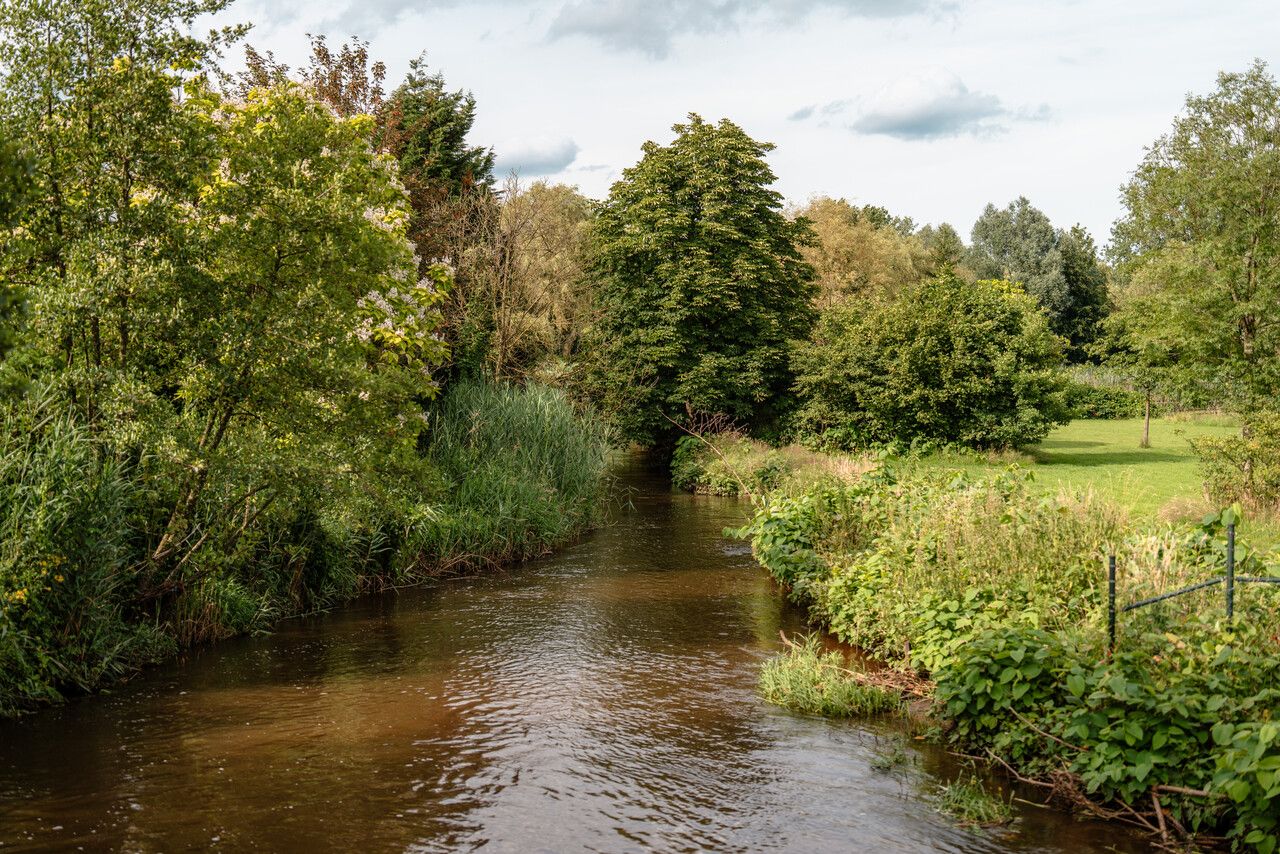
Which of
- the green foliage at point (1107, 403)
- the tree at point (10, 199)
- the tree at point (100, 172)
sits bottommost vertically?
the green foliage at point (1107, 403)

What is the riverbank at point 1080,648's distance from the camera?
6.21 meters

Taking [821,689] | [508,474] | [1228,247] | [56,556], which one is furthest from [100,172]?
[1228,247]

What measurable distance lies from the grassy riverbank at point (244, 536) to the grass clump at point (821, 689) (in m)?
5.03

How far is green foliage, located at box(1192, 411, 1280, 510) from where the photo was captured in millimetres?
15484

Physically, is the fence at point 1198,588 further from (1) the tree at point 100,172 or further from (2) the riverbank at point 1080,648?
(1) the tree at point 100,172

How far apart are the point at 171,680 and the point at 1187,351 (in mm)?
20309

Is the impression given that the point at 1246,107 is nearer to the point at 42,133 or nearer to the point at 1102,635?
the point at 1102,635

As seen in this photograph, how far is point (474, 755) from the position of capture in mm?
8047

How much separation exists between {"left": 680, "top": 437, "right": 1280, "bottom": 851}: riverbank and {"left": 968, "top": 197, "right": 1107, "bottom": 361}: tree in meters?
57.7

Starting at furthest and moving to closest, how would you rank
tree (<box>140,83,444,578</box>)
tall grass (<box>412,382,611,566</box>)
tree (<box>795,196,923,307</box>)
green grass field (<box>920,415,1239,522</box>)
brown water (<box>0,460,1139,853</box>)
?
tree (<box>795,196,923,307</box>), green grass field (<box>920,415,1239,522</box>), tall grass (<box>412,382,611,566</box>), tree (<box>140,83,444,578</box>), brown water (<box>0,460,1139,853</box>)

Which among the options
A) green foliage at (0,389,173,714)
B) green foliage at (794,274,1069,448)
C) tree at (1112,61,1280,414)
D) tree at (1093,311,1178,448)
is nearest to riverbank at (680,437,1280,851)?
green foliage at (0,389,173,714)

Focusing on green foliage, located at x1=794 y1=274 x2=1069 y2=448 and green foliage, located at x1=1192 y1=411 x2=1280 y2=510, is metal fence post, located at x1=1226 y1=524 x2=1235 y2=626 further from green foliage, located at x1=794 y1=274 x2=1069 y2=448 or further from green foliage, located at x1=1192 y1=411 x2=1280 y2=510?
green foliage, located at x1=794 y1=274 x2=1069 y2=448

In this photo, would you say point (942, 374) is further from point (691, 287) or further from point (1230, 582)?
point (1230, 582)

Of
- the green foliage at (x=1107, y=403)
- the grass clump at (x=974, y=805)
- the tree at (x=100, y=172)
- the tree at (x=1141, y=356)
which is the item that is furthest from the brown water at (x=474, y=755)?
the green foliage at (x=1107, y=403)
